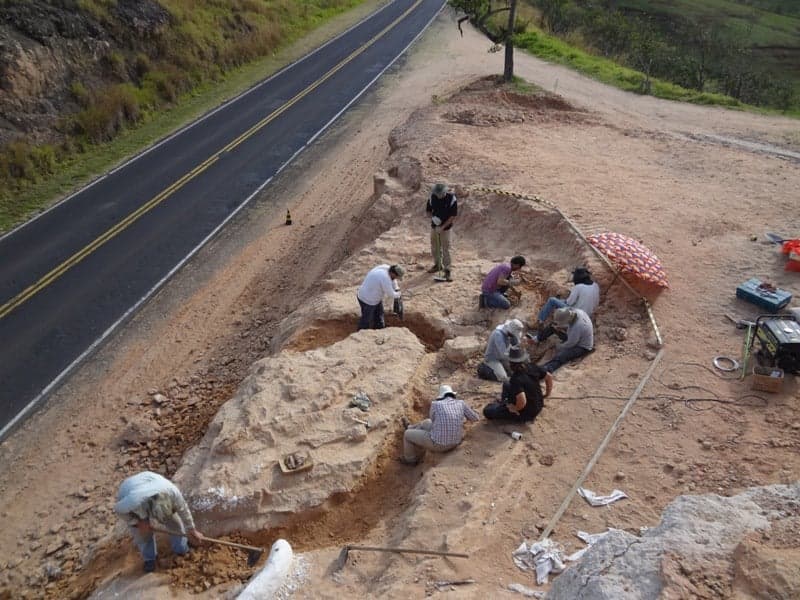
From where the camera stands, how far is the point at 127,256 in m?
15.0

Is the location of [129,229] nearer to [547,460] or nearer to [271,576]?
[271,576]

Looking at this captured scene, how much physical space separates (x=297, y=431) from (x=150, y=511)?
229 centimetres

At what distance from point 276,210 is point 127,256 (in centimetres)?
415

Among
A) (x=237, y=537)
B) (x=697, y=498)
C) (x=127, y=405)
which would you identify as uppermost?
(x=697, y=498)

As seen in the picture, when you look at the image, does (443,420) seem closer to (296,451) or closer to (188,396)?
(296,451)

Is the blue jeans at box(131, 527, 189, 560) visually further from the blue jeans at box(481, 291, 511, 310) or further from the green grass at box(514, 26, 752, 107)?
the green grass at box(514, 26, 752, 107)

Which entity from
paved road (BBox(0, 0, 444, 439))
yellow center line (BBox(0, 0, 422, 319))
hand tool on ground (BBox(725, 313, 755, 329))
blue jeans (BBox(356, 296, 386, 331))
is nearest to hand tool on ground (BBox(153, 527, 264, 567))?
blue jeans (BBox(356, 296, 386, 331))

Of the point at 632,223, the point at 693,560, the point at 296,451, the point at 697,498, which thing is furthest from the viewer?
the point at 632,223

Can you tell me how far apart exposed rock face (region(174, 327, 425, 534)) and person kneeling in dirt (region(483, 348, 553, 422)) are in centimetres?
155

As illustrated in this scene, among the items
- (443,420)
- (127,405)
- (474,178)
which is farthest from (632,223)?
→ (127,405)

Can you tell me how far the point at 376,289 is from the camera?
10.5m

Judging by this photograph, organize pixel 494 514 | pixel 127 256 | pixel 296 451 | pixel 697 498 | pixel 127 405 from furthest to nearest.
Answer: pixel 127 256
pixel 127 405
pixel 296 451
pixel 494 514
pixel 697 498

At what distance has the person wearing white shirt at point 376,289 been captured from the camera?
1041 cm

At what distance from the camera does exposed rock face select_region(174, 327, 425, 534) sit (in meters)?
7.77
